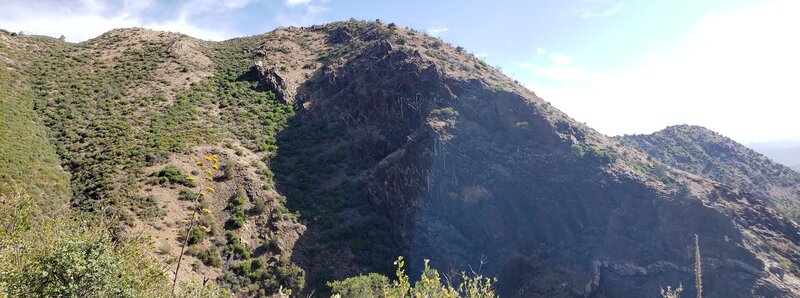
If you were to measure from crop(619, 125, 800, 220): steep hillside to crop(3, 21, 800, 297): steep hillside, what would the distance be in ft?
89.2

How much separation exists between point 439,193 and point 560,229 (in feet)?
41.4

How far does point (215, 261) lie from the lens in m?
34.3

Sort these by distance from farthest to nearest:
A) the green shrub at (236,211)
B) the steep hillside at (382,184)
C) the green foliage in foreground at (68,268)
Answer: the green shrub at (236,211) < the steep hillside at (382,184) < the green foliage in foreground at (68,268)

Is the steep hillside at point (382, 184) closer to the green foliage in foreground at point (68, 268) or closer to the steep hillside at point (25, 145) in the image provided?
the steep hillside at point (25, 145)

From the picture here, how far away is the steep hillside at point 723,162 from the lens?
68.2 meters

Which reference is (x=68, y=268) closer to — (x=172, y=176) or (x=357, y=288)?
(x=357, y=288)

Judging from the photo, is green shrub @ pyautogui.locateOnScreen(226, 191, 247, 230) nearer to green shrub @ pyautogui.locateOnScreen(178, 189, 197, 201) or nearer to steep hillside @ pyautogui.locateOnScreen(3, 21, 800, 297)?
steep hillside @ pyautogui.locateOnScreen(3, 21, 800, 297)

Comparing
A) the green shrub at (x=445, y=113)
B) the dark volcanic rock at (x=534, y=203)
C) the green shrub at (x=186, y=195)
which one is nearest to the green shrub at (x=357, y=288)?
the dark volcanic rock at (x=534, y=203)

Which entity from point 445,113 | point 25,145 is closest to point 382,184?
point 445,113

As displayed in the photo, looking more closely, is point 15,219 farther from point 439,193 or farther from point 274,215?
point 439,193

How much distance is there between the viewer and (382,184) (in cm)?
4756

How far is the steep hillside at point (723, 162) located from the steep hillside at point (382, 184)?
2718 cm

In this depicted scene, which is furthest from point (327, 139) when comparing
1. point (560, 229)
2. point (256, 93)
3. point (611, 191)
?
point (611, 191)

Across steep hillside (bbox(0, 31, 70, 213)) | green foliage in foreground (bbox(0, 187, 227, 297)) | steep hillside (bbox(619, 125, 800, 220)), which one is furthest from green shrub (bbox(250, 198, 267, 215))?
steep hillside (bbox(619, 125, 800, 220))
